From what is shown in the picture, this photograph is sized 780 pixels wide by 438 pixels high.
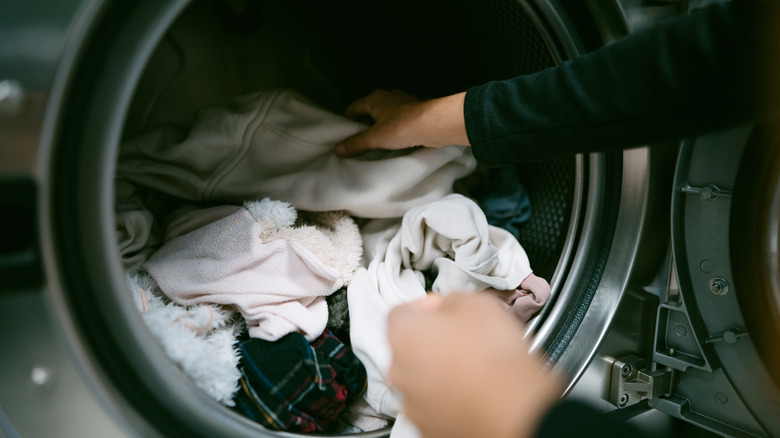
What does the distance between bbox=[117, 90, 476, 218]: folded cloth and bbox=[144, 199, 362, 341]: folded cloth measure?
5 centimetres

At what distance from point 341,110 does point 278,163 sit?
300 millimetres

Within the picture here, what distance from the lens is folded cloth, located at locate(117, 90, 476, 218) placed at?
0.67 m

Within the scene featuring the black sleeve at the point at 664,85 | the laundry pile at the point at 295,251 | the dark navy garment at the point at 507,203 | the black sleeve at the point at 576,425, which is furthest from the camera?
the dark navy garment at the point at 507,203

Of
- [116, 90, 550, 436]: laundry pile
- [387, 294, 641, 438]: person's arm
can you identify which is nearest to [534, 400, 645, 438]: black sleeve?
[387, 294, 641, 438]: person's arm


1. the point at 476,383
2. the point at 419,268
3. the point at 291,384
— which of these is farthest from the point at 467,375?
the point at 419,268

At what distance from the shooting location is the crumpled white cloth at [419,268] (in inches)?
23.3

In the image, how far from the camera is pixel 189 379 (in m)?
0.46

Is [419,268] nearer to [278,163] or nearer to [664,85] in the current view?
[278,163]

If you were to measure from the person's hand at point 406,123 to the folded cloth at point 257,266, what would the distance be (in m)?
0.15

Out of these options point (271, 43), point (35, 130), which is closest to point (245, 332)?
point (35, 130)

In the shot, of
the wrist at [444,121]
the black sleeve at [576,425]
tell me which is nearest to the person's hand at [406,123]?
the wrist at [444,121]

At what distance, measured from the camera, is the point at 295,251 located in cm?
62

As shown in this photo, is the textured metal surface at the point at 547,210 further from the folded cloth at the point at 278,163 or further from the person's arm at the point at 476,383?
the person's arm at the point at 476,383

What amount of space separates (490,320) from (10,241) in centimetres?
35
